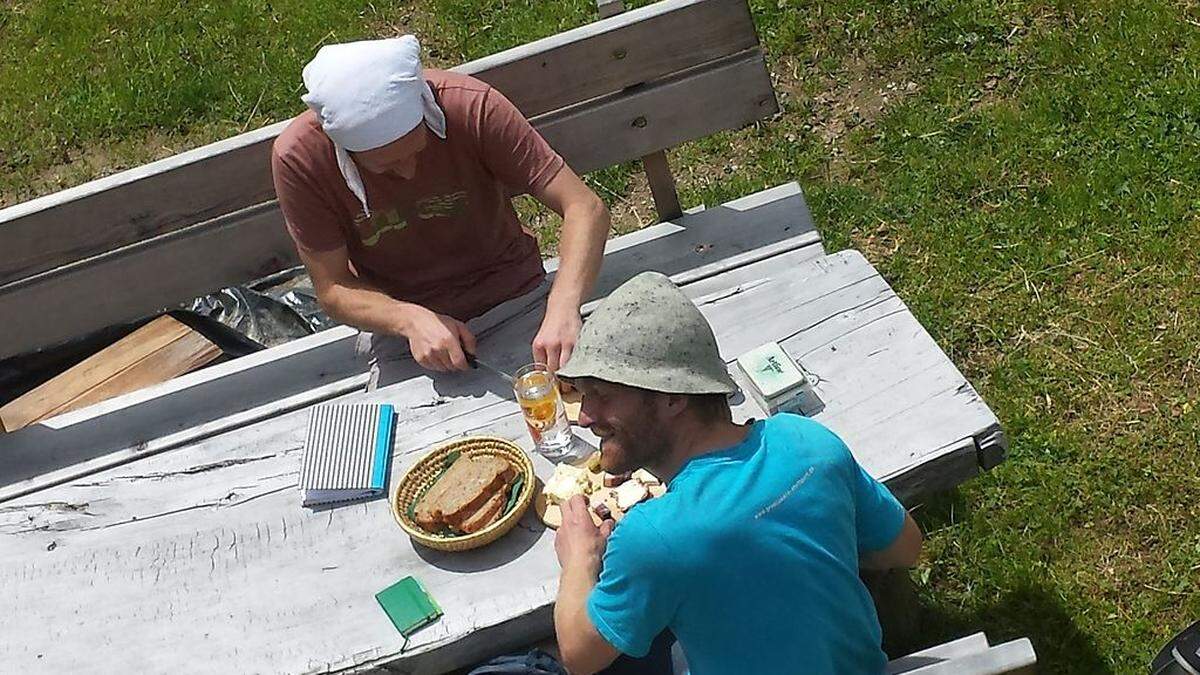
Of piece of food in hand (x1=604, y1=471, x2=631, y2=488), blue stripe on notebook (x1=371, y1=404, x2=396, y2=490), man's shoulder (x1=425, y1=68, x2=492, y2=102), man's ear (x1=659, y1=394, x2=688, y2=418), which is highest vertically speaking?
man's shoulder (x1=425, y1=68, x2=492, y2=102)

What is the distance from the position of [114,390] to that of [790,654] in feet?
8.72

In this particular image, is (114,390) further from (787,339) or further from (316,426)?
(787,339)

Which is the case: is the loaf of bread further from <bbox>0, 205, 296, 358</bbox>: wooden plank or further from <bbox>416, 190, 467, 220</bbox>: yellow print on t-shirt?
<bbox>0, 205, 296, 358</bbox>: wooden plank

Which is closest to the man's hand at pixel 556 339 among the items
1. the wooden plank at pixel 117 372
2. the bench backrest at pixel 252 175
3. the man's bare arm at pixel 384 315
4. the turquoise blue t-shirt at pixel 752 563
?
the man's bare arm at pixel 384 315

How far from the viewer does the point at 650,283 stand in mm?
2188

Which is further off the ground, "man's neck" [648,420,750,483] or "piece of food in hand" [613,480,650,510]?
"man's neck" [648,420,750,483]

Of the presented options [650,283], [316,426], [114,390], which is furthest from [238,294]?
[650,283]

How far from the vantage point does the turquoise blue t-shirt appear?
2.03m

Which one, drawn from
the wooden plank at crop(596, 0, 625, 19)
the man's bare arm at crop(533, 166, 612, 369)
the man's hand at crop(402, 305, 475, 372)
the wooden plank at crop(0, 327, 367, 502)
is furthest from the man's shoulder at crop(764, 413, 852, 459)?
the wooden plank at crop(596, 0, 625, 19)

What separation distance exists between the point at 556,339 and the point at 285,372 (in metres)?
0.89

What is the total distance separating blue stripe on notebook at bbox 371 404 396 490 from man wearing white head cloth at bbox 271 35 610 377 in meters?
0.18

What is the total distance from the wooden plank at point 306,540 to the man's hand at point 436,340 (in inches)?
2.7

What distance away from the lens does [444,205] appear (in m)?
3.29

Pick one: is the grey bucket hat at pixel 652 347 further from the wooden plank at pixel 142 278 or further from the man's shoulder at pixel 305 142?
the wooden plank at pixel 142 278
